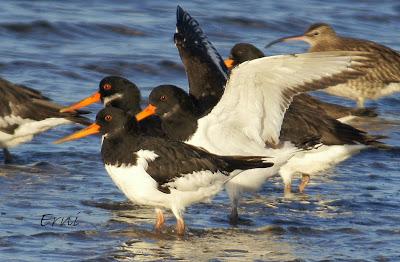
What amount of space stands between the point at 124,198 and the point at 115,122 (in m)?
1.39

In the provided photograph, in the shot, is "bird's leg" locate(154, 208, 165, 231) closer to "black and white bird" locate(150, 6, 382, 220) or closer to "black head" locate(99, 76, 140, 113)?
"black and white bird" locate(150, 6, 382, 220)

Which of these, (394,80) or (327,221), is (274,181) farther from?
(394,80)

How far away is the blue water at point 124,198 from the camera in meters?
8.27

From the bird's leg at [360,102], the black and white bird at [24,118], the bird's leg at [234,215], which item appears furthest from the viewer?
the bird's leg at [360,102]

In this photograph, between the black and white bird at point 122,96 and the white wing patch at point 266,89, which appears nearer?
the white wing patch at point 266,89

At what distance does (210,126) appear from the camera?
9.20m

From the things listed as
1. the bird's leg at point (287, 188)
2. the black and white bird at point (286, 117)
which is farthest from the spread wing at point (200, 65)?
the bird's leg at point (287, 188)

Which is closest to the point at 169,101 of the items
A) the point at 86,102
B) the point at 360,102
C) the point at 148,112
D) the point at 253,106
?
the point at 148,112

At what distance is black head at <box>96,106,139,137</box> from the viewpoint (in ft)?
28.2

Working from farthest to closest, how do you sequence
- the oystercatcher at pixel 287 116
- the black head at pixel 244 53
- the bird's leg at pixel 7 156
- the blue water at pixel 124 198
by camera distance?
the black head at pixel 244 53
the bird's leg at pixel 7 156
the oystercatcher at pixel 287 116
the blue water at pixel 124 198

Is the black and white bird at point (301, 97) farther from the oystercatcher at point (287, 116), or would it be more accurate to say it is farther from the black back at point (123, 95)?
the black back at point (123, 95)

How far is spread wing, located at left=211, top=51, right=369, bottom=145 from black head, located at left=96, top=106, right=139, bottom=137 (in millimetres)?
789

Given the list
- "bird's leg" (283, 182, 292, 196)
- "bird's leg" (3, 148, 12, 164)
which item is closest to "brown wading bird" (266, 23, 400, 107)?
"bird's leg" (283, 182, 292, 196)

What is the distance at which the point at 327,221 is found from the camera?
9.31 metres
